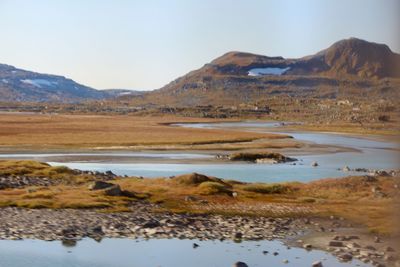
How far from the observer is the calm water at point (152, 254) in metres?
26.3

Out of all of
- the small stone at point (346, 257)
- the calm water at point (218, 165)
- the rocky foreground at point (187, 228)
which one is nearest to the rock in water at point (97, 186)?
the rocky foreground at point (187, 228)

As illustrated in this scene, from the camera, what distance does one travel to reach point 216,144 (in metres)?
102

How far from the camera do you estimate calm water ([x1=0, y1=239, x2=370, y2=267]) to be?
2630 cm

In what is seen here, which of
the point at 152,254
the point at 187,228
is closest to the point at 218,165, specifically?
the point at 187,228

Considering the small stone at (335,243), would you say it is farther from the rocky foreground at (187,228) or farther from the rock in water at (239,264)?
the rock in water at (239,264)

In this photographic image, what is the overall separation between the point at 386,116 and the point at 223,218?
172051mm

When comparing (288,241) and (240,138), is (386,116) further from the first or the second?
(288,241)

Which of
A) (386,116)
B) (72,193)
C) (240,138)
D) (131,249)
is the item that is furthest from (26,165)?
(386,116)

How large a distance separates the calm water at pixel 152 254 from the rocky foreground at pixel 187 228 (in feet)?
3.54

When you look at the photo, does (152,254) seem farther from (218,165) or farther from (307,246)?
(218,165)

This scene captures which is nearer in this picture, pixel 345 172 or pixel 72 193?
pixel 72 193

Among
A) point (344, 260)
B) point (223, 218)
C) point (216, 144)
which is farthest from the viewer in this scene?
point (216, 144)

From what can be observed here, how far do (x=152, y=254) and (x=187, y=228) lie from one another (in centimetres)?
627

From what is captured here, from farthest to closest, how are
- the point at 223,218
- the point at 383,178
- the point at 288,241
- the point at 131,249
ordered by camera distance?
the point at 383,178 < the point at 223,218 < the point at 288,241 < the point at 131,249
